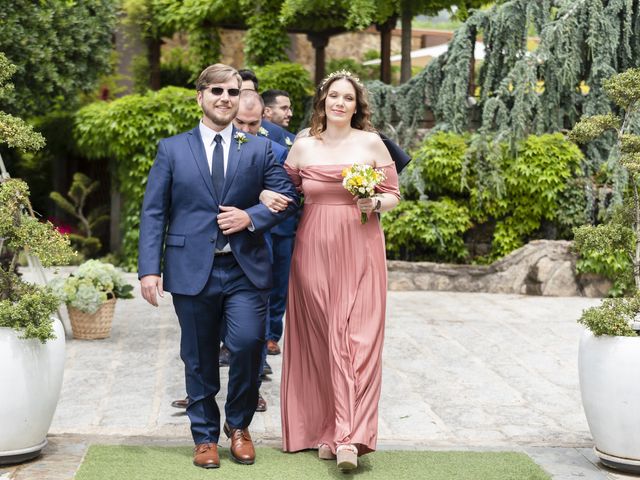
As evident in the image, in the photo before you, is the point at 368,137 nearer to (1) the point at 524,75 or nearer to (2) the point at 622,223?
(2) the point at 622,223

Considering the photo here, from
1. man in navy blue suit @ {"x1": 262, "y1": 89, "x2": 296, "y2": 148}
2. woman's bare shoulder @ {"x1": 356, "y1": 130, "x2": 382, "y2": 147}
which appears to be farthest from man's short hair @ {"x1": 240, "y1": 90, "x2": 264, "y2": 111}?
woman's bare shoulder @ {"x1": 356, "y1": 130, "x2": 382, "y2": 147}

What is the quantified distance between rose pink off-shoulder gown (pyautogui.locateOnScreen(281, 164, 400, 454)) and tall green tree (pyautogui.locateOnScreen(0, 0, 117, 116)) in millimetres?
9526

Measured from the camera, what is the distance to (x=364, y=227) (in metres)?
5.75

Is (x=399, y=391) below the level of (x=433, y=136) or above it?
Answer: below

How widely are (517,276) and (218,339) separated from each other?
8172 mm

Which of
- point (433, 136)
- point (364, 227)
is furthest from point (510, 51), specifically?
point (364, 227)

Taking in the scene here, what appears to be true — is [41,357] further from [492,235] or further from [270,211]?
[492,235]

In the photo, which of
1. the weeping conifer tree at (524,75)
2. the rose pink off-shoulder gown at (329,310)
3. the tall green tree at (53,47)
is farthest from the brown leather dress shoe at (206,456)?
the tall green tree at (53,47)

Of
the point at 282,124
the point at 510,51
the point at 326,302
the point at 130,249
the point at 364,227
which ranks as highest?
the point at 510,51

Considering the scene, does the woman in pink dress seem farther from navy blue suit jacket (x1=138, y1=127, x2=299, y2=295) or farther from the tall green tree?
the tall green tree

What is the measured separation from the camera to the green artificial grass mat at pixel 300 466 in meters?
5.24

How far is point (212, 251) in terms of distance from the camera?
5324mm

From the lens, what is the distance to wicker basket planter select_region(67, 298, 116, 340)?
9344 mm

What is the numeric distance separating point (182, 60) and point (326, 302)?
16.1 m
